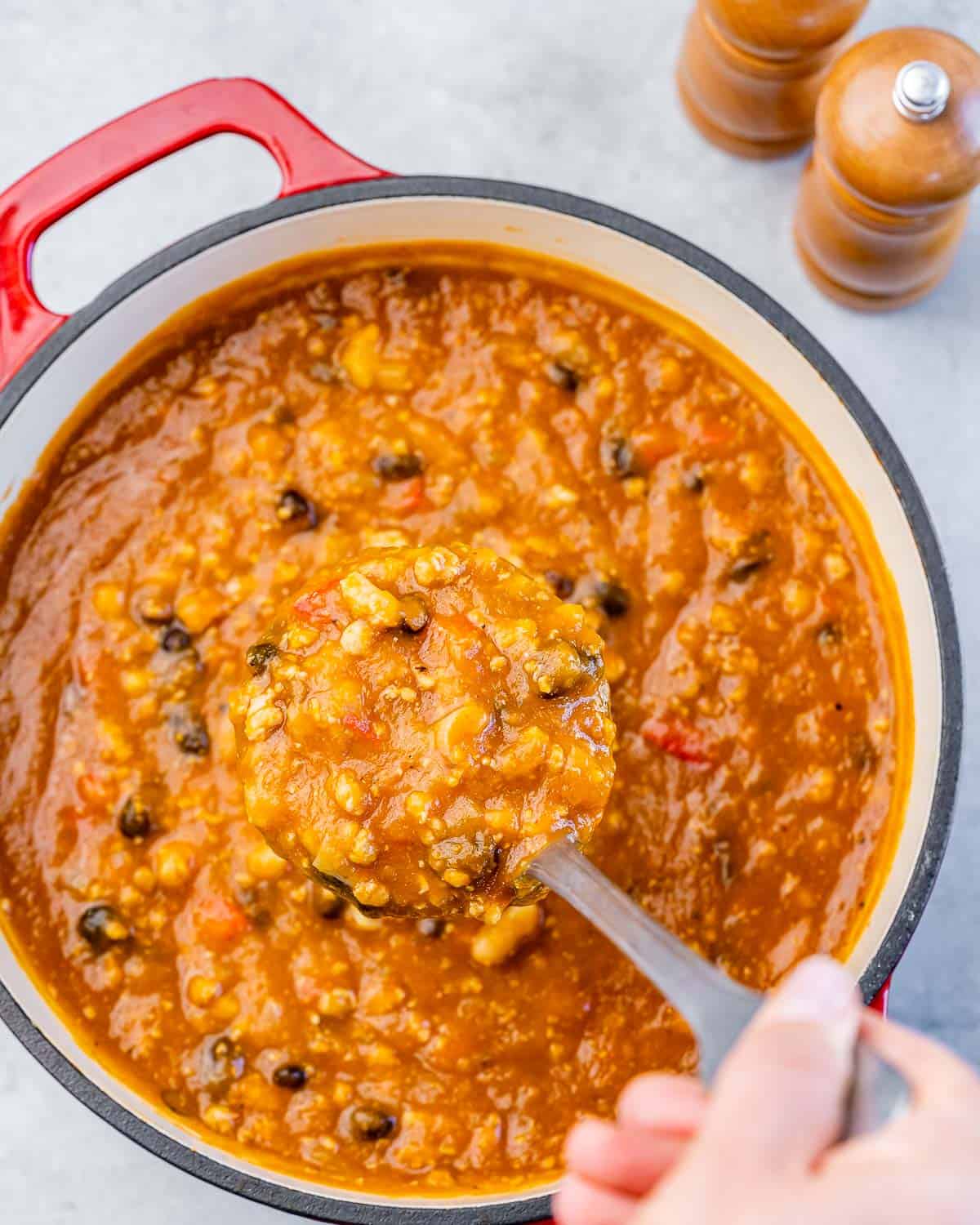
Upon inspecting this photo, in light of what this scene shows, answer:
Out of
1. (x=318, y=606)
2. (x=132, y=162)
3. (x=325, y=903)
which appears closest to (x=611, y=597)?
(x=318, y=606)

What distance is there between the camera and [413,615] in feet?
6.34

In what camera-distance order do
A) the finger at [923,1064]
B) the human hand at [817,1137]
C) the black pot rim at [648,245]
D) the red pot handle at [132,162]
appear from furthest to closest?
the red pot handle at [132,162]
the black pot rim at [648,245]
the finger at [923,1064]
the human hand at [817,1137]

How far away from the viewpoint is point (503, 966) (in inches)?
95.0

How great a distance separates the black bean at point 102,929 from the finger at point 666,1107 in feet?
4.10

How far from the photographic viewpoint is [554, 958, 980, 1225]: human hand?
1139mm

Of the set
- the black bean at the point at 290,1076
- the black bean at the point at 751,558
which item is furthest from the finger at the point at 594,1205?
the black bean at the point at 751,558

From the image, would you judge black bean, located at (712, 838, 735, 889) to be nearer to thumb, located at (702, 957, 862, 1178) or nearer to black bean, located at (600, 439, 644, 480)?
black bean, located at (600, 439, 644, 480)

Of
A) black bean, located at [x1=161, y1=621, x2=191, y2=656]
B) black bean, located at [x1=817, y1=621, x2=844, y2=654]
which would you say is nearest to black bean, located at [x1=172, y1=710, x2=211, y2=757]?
black bean, located at [x1=161, y1=621, x2=191, y2=656]

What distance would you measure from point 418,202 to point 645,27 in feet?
2.78

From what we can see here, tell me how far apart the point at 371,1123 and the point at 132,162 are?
1758 millimetres

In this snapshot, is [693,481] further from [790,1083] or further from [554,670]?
[790,1083]

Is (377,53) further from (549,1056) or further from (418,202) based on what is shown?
(549,1056)

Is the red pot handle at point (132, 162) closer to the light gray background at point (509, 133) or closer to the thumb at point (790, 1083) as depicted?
the light gray background at point (509, 133)

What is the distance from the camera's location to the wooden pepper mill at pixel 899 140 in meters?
2.35
